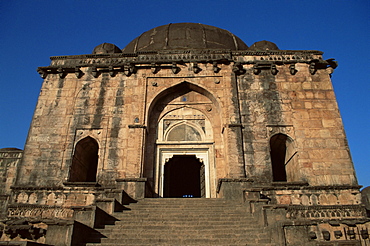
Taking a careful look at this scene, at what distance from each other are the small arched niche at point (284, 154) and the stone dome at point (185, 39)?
6.85 metres

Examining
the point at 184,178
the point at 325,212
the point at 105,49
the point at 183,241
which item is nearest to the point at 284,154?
the point at 325,212

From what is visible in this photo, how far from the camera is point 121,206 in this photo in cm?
1188

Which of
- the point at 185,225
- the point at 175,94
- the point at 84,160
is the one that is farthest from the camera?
the point at 175,94

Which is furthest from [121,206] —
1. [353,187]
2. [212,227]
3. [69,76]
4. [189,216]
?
[353,187]

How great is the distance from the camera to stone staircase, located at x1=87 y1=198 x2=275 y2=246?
30.1 feet

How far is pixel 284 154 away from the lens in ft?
54.4

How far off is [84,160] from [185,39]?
8794 millimetres

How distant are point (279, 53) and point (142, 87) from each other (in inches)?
276

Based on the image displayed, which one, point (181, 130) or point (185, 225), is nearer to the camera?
point (185, 225)

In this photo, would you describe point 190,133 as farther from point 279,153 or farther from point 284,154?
point 284,154

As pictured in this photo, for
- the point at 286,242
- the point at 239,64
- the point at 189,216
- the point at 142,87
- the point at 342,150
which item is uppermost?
the point at 239,64

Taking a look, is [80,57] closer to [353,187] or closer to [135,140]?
[135,140]

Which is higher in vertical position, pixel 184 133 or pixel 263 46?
pixel 263 46

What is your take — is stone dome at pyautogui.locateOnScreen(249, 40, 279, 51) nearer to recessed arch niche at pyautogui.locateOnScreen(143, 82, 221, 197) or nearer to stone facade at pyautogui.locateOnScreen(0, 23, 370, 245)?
stone facade at pyautogui.locateOnScreen(0, 23, 370, 245)
